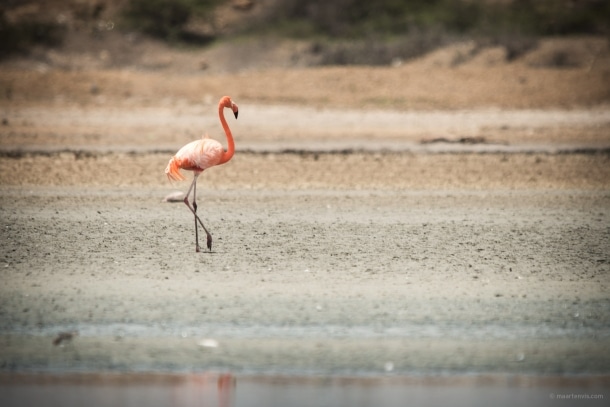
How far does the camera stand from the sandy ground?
23.2ft

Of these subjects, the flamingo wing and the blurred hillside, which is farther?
the blurred hillside

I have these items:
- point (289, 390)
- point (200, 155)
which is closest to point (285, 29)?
point (200, 155)

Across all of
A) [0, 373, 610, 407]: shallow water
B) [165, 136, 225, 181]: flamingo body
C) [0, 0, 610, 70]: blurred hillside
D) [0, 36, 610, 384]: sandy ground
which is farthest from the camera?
[0, 0, 610, 70]: blurred hillside

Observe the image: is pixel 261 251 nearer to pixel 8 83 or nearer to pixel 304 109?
pixel 304 109

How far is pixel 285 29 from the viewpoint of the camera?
29.2 meters

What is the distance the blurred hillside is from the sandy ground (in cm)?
538

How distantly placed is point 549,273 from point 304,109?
11.4 m

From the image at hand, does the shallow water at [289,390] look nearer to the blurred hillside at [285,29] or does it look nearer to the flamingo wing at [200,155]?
the flamingo wing at [200,155]

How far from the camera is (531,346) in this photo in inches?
280

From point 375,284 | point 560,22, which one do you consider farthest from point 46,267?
point 560,22

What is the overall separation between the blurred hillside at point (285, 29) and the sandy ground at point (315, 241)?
5.38m

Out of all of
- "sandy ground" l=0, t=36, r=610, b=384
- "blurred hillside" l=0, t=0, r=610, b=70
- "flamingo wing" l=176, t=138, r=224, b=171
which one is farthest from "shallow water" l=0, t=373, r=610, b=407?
"blurred hillside" l=0, t=0, r=610, b=70

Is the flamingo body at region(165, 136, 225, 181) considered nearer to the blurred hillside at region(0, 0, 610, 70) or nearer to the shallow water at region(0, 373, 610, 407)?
the shallow water at region(0, 373, 610, 407)

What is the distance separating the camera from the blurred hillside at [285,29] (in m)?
25.7
